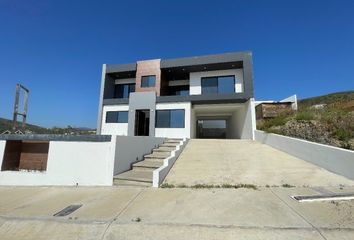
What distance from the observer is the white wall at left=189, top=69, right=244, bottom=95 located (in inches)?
747

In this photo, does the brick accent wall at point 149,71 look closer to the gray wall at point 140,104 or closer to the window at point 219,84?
the gray wall at point 140,104

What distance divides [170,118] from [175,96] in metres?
2.10

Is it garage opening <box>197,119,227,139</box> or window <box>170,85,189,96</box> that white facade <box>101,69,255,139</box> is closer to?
window <box>170,85,189,96</box>

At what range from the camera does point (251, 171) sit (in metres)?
7.43

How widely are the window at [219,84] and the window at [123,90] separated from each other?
8462mm

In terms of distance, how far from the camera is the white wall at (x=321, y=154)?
628cm

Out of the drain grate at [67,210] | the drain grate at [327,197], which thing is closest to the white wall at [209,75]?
the drain grate at [327,197]

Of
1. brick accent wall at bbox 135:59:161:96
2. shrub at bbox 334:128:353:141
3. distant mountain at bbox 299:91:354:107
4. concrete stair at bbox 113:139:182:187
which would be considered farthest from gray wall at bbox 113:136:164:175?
distant mountain at bbox 299:91:354:107

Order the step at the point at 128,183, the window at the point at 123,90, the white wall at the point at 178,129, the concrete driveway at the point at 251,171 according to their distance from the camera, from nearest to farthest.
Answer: the concrete driveway at the point at 251,171 → the step at the point at 128,183 → the white wall at the point at 178,129 → the window at the point at 123,90

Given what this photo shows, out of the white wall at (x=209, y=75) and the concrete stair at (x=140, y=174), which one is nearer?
the concrete stair at (x=140, y=174)

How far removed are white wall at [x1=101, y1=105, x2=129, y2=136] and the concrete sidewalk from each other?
45.1 feet

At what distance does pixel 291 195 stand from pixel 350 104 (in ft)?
35.9

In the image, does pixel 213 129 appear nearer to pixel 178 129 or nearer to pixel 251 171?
pixel 178 129

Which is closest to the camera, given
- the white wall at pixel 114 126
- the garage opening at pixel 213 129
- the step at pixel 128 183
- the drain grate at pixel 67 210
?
the drain grate at pixel 67 210
